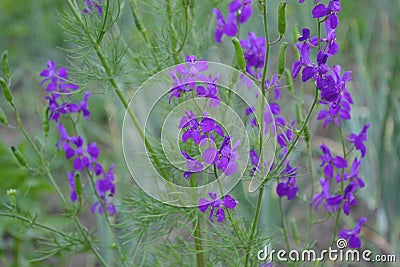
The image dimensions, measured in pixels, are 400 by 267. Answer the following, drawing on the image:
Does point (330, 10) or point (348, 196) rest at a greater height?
point (330, 10)

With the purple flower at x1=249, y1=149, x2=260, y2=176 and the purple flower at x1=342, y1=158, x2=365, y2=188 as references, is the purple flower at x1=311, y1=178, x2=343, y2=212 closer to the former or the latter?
the purple flower at x1=342, y1=158, x2=365, y2=188

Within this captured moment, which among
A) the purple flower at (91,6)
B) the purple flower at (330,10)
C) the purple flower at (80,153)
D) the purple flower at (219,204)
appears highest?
the purple flower at (91,6)

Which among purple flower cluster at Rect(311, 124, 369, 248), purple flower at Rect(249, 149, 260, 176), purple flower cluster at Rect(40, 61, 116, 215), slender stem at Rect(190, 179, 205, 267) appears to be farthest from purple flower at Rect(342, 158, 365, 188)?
purple flower cluster at Rect(40, 61, 116, 215)

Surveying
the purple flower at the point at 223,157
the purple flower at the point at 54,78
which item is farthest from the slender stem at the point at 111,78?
the purple flower at the point at 223,157

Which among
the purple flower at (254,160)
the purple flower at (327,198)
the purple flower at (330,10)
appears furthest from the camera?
the purple flower at (327,198)

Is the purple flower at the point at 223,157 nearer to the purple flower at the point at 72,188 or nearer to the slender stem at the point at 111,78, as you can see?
the slender stem at the point at 111,78

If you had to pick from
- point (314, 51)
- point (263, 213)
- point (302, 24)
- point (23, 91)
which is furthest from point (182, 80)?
point (23, 91)

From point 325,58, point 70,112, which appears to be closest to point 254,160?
point 325,58

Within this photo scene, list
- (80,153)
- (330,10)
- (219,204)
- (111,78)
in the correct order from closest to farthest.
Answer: (330,10)
(219,204)
(111,78)
(80,153)

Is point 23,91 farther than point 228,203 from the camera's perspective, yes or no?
Yes

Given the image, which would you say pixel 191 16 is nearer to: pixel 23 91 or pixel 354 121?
pixel 354 121

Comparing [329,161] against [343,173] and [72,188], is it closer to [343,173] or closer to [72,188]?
[343,173]
